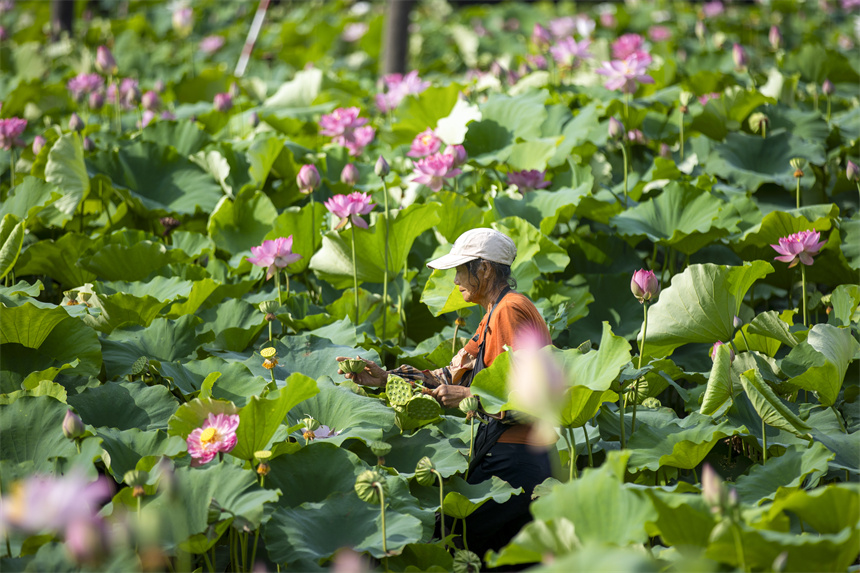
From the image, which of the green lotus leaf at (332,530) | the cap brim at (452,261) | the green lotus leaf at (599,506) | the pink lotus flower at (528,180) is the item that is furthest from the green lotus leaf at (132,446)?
the pink lotus flower at (528,180)

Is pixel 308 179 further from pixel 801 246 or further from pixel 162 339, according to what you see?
pixel 801 246

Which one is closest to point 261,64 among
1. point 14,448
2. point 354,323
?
point 354,323

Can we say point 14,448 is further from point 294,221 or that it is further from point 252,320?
point 294,221

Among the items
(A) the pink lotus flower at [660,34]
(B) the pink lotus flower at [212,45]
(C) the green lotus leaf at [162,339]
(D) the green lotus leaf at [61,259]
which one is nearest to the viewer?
(C) the green lotus leaf at [162,339]

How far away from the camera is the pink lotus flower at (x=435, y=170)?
251 cm

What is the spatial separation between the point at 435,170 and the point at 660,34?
3586 millimetres

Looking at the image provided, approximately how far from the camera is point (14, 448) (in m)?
1.64

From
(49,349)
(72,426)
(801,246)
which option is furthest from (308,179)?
(801,246)

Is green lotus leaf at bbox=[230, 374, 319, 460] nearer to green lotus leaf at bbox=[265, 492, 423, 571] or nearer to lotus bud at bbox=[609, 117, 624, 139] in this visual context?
green lotus leaf at bbox=[265, 492, 423, 571]

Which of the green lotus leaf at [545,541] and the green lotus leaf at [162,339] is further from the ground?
the green lotus leaf at [545,541]

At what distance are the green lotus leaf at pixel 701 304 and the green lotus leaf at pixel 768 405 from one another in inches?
13.1

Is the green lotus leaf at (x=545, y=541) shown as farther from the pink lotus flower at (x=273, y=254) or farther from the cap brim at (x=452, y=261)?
the pink lotus flower at (x=273, y=254)

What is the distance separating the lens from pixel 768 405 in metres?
1.65

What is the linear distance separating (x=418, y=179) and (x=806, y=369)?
1.26 meters
